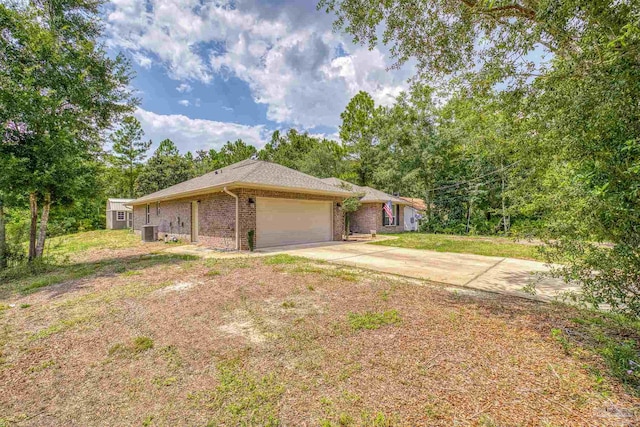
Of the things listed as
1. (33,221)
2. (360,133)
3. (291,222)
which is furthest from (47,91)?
(360,133)

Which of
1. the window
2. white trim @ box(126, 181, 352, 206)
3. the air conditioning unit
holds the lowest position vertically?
the air conditioning unit

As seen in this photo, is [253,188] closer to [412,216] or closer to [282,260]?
[282,260]

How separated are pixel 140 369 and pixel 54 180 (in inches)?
274

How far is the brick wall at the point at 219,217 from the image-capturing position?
10133 millimetres

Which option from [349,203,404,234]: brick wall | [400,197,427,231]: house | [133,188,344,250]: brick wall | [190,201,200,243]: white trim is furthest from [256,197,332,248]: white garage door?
[400,197,427,231]: house

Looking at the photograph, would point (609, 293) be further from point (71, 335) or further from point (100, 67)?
point (100, 67)

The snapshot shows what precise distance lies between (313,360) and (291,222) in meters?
9.21

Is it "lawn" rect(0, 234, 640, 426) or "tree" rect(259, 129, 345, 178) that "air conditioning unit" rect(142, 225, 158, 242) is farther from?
"tree" rect(259, 129, 345, 178)

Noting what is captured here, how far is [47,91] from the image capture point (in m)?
7.57

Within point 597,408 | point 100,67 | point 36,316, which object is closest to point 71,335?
point 36,316

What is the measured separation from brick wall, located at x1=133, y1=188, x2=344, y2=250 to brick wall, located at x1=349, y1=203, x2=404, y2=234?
544 centimetres

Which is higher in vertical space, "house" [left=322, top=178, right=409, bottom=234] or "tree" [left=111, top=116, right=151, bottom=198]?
"tree" [left=111, top=116, right=151, bottom=198]

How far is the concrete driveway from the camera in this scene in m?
5.37

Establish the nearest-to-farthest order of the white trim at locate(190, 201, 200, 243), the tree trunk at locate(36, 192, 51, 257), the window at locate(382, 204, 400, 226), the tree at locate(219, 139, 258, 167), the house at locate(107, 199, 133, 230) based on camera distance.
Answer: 1. the tree trunk at locate(36, 192, 51, 257)
2. the white trim at locate(190, 201, 200, 243)
3. the window at locate(382, 204, 400, 226)
4. the house at locate(107, 199, 133, 230)
5. the tree at locate(219, 139, 258, 167)
